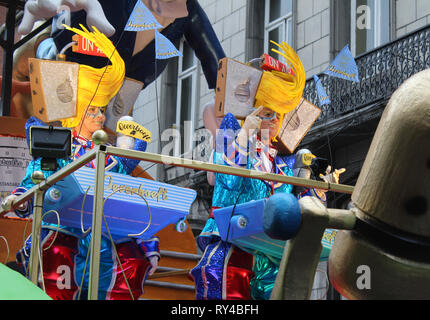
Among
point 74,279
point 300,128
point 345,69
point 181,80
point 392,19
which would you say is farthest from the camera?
point 181,80

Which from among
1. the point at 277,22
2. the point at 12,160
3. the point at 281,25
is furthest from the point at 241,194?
the point at 277,22

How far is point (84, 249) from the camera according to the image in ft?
14.0

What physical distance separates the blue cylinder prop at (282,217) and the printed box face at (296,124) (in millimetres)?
3164

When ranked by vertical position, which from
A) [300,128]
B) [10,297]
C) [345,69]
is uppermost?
[345,69]

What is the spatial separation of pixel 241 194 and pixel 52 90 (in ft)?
4.03

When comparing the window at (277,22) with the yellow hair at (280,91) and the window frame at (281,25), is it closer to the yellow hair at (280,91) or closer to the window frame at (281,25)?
the window frame at (281,25)

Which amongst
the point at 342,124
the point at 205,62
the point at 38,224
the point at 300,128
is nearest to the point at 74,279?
the point at 38,224

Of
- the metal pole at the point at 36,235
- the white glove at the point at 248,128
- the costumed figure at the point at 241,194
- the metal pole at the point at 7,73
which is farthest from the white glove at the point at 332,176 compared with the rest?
the metal pole at the point at 7,73

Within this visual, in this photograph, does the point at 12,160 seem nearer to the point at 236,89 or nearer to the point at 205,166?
the point at 236,89

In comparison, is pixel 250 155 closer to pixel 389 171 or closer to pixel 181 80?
pixel 389 171

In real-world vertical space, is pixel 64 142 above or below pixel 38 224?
above

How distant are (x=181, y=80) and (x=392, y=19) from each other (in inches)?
144

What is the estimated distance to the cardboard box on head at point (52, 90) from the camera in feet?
14.7

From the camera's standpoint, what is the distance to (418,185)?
1.62 meters
